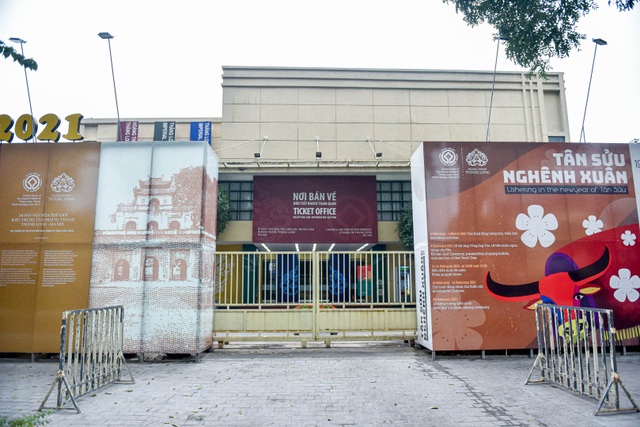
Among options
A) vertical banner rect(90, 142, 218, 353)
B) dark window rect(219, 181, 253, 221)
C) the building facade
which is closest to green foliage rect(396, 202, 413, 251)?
the building facade

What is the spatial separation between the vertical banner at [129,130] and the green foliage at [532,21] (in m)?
17.5

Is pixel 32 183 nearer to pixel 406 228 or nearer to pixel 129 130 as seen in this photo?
pixel 129 130

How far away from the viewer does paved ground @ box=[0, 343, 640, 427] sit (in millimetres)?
5340

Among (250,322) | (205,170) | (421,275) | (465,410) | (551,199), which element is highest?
(205,170)

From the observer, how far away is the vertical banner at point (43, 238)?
29.8 ft

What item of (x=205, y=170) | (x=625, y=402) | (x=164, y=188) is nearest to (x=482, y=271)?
(x=625, y=402)

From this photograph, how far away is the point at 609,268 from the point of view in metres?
9.44

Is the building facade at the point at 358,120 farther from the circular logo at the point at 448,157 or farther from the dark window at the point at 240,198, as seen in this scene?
the circular logo at the point at 448,157

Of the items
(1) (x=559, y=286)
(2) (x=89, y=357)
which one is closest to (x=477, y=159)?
(1) (x=559, y=286)

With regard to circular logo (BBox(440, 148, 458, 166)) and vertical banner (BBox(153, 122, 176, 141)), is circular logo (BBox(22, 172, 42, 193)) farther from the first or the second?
vertical banner (BBox(153, 122, 176, 141))

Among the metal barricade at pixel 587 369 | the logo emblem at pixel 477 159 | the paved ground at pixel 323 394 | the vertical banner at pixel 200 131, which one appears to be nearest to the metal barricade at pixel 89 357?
the paved ground at pixel 323 394

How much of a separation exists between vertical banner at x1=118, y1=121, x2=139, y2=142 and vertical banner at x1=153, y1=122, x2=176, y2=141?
1072 mm

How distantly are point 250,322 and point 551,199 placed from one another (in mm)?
7075

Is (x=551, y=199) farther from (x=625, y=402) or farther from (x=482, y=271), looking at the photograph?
(x=625, y=402)
